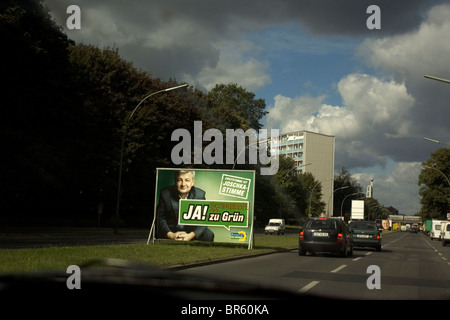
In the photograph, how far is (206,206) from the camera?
2395cm

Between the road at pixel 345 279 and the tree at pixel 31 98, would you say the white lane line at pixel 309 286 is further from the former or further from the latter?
the tree at pixel 31 98

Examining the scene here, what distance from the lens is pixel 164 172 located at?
24.6 m

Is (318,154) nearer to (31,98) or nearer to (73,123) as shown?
(73,123)

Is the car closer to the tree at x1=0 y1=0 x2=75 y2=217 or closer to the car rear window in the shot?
the car rear window

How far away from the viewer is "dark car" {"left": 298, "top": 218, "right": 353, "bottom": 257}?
2100 centimetres

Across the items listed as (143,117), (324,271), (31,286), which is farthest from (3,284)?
(143,117)

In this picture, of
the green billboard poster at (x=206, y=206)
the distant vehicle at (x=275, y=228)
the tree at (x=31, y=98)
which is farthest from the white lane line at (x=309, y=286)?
the distant vehicle at (x=275, y=228)

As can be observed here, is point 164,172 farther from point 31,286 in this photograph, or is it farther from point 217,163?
point 217,163

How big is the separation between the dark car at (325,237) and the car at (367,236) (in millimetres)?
6553

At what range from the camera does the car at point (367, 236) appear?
→ 91.0 ft

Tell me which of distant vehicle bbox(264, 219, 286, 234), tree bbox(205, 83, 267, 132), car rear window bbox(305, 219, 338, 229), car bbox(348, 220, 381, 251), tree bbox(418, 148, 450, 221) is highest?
tree bbox(205, 83, 267, 132)

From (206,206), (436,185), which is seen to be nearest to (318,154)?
(436,185)

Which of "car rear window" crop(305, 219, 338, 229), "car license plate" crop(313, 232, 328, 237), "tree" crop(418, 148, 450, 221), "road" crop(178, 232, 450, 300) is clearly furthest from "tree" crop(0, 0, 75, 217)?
"tree" crop(418, 148, 450, 221)
